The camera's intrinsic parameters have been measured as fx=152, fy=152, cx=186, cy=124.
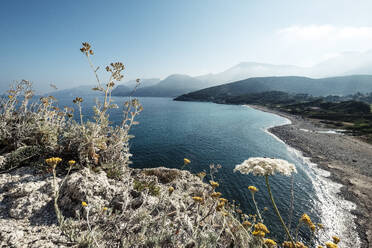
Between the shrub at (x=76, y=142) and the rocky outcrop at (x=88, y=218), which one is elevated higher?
the shrub at (x=76, y=142)

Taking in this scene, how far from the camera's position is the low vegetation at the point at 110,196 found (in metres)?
2.95

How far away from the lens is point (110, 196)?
4.09 metres

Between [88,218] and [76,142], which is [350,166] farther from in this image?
[76,142]

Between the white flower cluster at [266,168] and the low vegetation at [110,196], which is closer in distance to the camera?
the low vegetation at [110,196]

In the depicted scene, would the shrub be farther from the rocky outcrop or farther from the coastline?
the coastline

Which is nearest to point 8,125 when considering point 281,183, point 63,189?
point 63,189

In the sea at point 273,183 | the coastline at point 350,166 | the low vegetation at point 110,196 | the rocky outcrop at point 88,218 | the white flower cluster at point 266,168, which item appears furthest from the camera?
the coastline at point 350,166

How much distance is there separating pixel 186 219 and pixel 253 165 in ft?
6.75

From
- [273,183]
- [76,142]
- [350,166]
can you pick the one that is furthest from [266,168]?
[350,166]

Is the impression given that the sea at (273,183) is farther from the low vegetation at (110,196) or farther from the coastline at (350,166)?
the low vegetation at (110,196)

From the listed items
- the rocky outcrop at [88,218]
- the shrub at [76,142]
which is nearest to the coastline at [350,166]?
the rocky outcrop at [88,218]

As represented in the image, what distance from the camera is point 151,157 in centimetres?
2131

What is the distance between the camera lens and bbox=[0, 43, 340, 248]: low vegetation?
116 inches

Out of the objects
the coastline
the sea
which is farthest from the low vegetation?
the coastline
